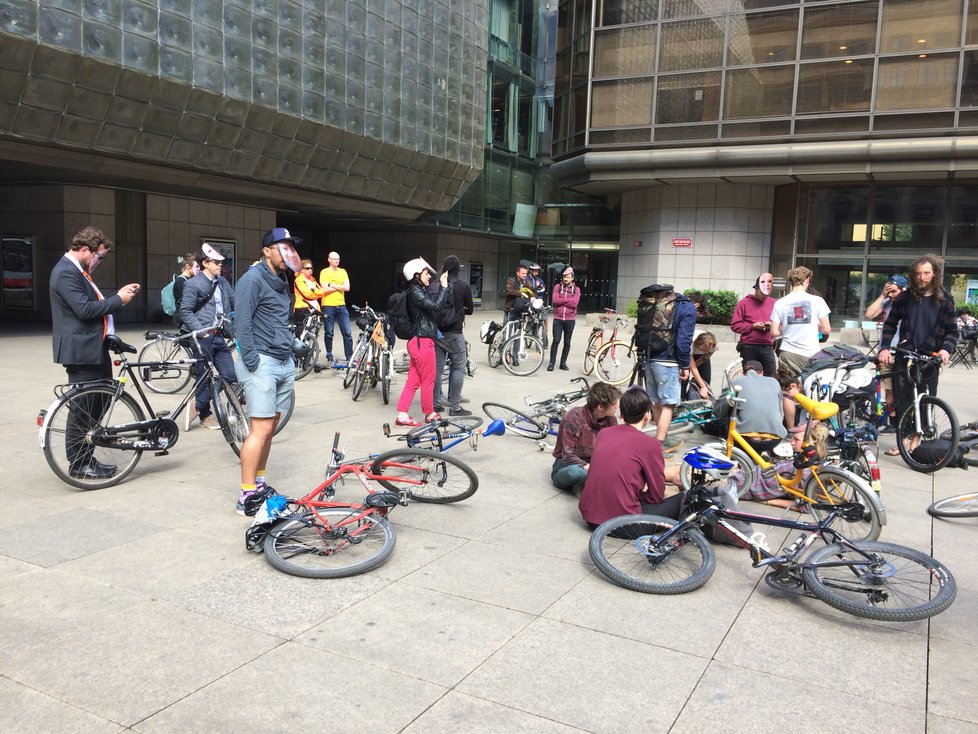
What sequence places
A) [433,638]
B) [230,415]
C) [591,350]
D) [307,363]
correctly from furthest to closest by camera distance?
[591,350]
[307,363]
[230,415]
[433,638]

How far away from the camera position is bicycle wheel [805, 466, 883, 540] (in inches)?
196

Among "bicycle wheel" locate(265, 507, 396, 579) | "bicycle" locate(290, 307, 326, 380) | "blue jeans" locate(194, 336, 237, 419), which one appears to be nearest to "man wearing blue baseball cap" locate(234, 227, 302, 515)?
"bicycle wheel" locate(265, 507, 396, 579)

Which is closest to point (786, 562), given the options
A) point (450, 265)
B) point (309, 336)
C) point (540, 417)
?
point (540, 417)

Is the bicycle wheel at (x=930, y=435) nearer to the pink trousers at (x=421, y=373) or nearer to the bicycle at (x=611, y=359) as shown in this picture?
the pink trousers at (x=421, y=373)

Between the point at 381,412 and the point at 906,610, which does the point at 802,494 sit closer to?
the point at 906,610

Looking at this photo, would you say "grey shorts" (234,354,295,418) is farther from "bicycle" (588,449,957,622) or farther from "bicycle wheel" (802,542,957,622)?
"bicycle wheel" (802,542,957,622)

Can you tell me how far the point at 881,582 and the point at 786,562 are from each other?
456mm

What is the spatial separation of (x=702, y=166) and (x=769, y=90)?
2.72m

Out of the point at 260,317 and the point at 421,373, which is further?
the point at 421,373

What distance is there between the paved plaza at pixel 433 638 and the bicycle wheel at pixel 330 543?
0.08 meters

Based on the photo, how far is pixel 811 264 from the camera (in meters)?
24.5

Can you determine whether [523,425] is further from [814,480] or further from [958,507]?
[958,507]

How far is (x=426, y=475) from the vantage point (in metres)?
5.77

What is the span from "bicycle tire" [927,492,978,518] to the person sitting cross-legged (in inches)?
88.5
